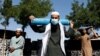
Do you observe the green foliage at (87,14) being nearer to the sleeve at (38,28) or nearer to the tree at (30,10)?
the tree at (30,10)

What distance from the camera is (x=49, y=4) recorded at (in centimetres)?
1977

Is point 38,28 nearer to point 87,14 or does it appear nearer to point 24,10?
point 24,10

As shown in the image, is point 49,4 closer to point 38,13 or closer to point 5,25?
point 38,13

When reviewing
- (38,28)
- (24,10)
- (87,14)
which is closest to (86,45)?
(38,28)

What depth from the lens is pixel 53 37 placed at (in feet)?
17.6

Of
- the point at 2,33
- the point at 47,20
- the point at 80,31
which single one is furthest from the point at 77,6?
the point at 47,20

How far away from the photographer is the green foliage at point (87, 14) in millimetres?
20375

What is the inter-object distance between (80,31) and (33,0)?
33.4ft

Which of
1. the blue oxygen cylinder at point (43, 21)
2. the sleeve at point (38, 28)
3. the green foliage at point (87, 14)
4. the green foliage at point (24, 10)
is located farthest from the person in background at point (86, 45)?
the green foliage at point (87, 14)

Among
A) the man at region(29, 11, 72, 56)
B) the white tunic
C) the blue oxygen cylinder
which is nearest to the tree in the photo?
the white tunic

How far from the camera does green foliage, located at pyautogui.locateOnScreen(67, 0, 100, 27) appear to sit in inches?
802

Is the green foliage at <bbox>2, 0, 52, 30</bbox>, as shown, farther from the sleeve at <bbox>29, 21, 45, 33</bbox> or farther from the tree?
the sleeve at <bbox>29, 21, 45, 33</bbox>

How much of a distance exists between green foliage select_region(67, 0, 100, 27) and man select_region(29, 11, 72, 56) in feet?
48.9

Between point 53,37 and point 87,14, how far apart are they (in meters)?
15.7
